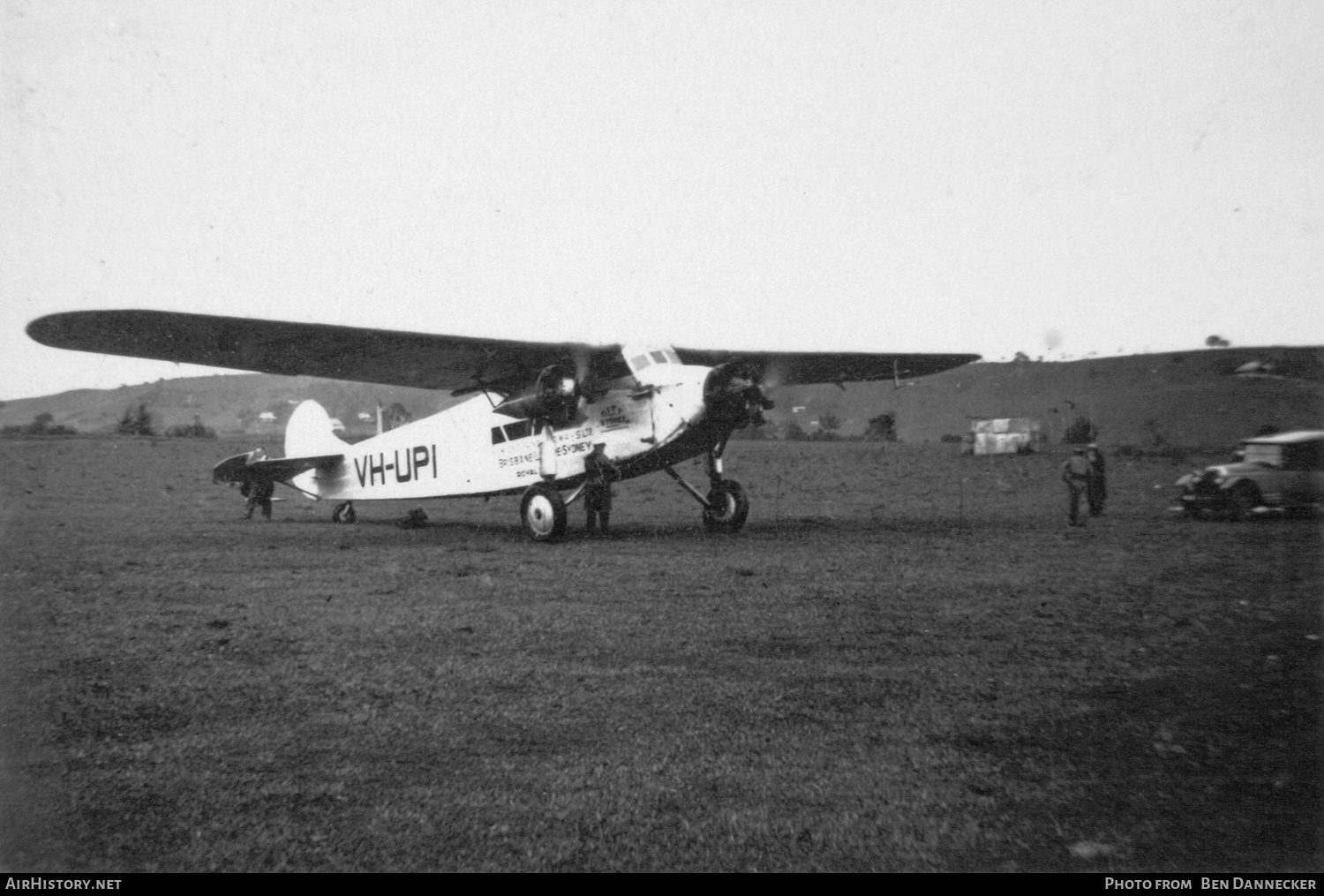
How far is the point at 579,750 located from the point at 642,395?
30.2ft

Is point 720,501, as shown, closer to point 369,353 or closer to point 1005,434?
point 369,353

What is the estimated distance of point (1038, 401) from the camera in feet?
98.9

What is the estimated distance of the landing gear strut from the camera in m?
13.5

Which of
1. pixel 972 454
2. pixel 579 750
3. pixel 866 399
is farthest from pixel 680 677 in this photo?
pixel 866 399

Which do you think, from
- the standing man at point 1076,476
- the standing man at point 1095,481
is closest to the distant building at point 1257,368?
the standing man at point 1076,476

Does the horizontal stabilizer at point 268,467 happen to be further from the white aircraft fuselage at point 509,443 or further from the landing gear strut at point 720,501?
the landing gear strut at point 720,501

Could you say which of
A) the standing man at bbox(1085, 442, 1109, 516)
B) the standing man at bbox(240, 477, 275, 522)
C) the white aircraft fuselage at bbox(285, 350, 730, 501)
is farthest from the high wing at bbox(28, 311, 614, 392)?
the standing man at bbox(1085, 442, 1109, 516)

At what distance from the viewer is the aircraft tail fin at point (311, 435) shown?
16984mm

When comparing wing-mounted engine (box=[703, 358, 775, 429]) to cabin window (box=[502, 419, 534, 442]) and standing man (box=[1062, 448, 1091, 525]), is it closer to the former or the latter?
cabin window (box=[502, 419, 534, 442])

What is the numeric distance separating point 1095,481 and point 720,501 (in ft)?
20.9

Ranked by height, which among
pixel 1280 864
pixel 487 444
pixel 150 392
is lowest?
pixel 1280 864

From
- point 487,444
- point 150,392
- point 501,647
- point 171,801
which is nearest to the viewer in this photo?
point 171,801

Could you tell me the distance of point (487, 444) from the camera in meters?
14.6

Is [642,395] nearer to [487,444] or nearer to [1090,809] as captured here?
[487,444]
